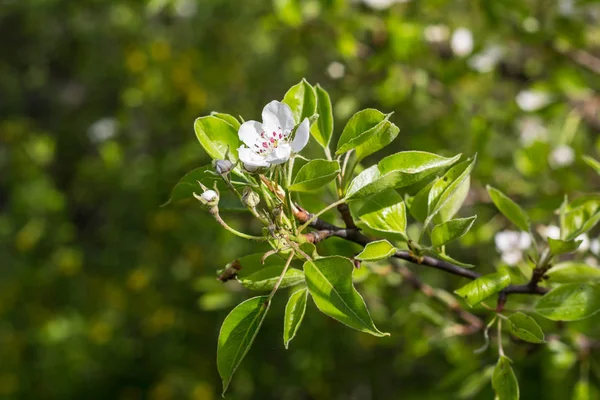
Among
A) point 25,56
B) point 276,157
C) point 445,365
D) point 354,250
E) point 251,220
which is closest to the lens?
point 276,157

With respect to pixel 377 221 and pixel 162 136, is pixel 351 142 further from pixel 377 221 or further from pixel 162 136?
pixel 162 136

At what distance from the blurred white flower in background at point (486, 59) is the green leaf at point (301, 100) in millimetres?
949

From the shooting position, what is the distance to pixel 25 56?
3807 mm

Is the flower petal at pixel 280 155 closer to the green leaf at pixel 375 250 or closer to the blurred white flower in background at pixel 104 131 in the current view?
the green leaf at pixel 375 250

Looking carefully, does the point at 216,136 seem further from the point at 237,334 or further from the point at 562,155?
the point at 562,155

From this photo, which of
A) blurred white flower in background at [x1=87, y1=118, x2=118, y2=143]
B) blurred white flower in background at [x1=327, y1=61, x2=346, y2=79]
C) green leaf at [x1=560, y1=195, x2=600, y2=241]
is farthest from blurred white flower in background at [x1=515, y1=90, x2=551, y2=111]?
blurred white flower in background at [x1=87, y1=118, x2=118, y2=143]

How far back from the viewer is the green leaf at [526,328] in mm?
624

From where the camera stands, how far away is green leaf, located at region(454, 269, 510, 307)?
634 millimetres

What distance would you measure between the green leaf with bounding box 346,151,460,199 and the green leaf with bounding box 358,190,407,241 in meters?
0.05

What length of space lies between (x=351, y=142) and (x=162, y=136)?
2.05 m

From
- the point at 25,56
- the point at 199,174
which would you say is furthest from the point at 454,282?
the point at 25,56

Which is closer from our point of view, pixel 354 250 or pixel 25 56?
pixel 354 250

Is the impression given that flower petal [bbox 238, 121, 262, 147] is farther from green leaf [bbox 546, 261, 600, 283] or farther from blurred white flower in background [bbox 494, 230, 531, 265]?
blurred white flower in background [bbox 494, 230, 531, 265]

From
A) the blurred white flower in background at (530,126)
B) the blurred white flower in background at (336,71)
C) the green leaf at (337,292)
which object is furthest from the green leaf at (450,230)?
the blurred white flower in background at (530,126)
